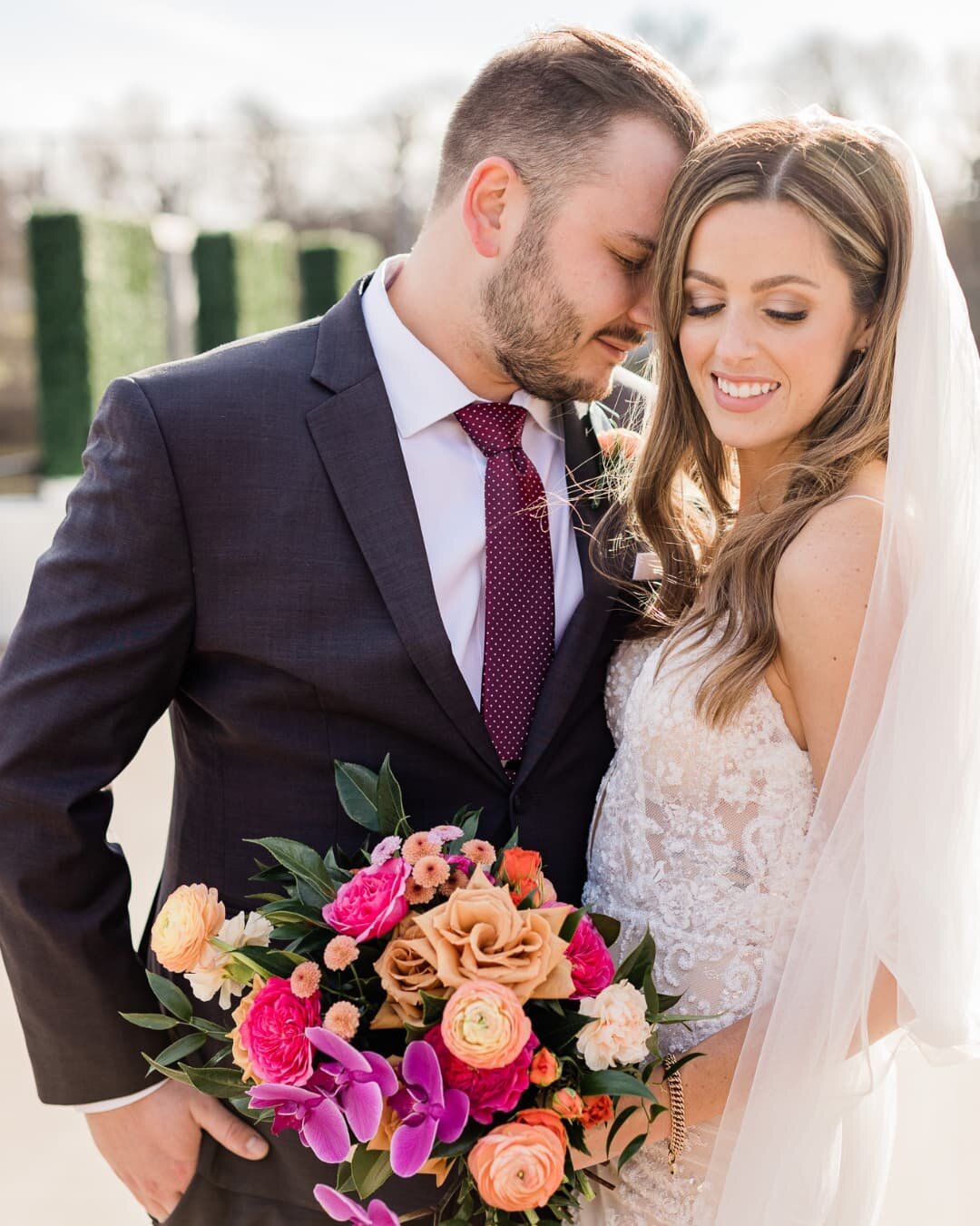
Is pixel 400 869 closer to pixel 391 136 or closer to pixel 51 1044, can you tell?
pixel 51 1044

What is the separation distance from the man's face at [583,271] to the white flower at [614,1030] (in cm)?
124

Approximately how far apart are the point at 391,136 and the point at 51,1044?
24.7 metres

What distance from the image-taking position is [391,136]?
24641 mm

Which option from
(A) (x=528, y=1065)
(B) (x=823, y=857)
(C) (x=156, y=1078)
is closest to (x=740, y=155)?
(B) (x=823, y=857)

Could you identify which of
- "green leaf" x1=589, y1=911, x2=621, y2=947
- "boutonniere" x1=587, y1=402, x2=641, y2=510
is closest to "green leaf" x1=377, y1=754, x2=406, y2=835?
"green leaf" x1=589, y1=911, x2=621, y2=947

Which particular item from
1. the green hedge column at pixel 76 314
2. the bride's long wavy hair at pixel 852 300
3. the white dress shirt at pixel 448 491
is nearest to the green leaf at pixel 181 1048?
the white dress shirt at pixel 448 491

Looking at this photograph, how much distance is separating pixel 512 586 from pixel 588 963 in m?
0.81

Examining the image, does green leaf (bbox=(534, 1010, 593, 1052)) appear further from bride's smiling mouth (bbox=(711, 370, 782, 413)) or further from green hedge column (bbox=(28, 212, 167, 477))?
green hedge column (bbox=(28, 212, 167, 477))

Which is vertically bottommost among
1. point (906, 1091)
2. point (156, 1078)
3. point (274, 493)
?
point (906, 1091)

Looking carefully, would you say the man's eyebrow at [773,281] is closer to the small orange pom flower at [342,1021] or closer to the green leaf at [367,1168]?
the small orange pom flower at [342,1021]

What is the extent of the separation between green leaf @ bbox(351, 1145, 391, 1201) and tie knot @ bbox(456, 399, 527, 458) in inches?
49.4

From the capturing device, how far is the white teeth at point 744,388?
2.17 meters

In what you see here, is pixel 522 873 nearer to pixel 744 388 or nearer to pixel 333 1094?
pixel 333 1094

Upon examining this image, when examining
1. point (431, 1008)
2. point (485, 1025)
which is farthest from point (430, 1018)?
point (485, 1025)
